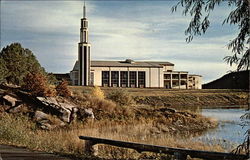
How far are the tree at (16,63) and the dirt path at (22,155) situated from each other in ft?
89.9

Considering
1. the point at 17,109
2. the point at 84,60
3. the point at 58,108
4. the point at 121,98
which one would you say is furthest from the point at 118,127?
the point at 84,60

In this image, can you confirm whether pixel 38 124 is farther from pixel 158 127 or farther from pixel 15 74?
pixel 15 74

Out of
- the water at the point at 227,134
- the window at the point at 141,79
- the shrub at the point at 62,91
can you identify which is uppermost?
the window at the point at 141,79

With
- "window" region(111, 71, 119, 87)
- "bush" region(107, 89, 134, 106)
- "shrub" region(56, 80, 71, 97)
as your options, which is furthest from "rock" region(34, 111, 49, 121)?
"window" region(111, 71, 119, 87)

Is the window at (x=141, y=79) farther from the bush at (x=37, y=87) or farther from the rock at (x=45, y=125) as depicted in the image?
the rock at (x=45, y=125)

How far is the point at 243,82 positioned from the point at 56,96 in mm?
22718

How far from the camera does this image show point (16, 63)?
126 ft

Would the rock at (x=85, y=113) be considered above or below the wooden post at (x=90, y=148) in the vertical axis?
above

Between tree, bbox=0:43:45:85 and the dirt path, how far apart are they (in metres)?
27.4

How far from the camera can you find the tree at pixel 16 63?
38094 millimetres

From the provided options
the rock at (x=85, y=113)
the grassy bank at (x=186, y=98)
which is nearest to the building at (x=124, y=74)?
the grassy bank at (x=186, y=98)

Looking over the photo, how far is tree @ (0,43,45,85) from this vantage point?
3809cm

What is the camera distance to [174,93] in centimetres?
8006

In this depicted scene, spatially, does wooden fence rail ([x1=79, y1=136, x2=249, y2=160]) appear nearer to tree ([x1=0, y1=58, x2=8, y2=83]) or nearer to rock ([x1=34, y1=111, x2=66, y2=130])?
rock ([x1=34, y1=111, x2=66, y2=130])
